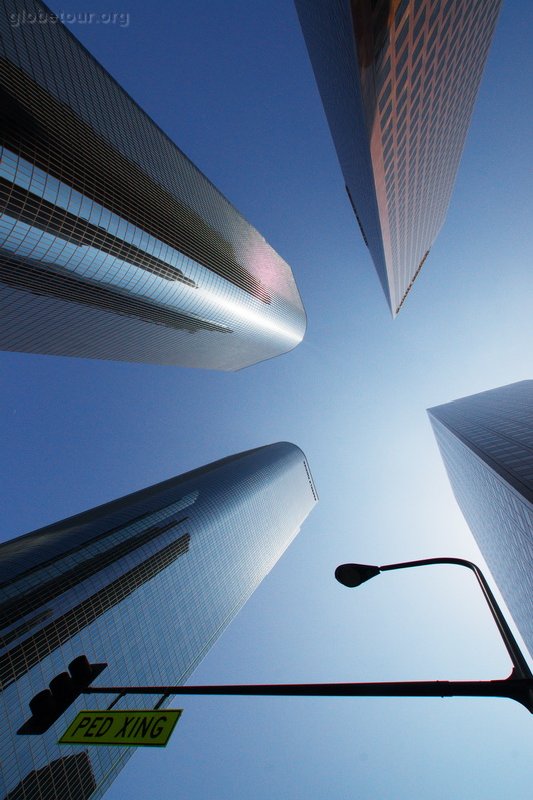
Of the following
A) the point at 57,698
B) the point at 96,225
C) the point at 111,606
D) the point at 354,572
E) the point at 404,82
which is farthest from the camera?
the point at 111,606

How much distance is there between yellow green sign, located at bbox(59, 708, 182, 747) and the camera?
19.9 feet

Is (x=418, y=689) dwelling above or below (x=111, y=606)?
above

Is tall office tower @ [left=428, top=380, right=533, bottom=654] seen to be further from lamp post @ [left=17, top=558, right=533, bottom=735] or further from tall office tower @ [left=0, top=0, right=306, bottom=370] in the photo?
tall office tower @ [left=0, top=0, right=306, bottom=370]

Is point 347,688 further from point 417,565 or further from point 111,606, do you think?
point 111,606

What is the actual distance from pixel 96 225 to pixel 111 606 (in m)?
71.0

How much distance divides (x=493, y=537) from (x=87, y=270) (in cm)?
10010

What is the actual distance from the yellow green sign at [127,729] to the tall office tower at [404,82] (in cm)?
4754

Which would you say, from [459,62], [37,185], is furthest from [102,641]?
[459,62]

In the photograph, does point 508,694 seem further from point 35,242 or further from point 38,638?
point 38,638

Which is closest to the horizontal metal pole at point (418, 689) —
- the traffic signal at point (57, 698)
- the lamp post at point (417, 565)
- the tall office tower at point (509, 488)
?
the lamp post at point (417, 565)

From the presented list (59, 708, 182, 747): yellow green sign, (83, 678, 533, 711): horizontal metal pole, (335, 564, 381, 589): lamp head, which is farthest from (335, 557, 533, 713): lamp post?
(59, 708, 182, 747): yellow green sign

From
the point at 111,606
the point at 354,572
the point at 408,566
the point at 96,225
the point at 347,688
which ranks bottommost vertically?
the point at 111,606

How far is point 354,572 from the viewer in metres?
7.36

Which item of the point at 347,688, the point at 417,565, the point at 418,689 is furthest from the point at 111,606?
the point at 418,689
